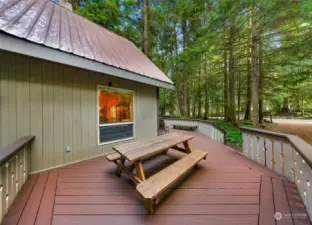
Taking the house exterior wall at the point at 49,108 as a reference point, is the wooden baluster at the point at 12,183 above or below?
below

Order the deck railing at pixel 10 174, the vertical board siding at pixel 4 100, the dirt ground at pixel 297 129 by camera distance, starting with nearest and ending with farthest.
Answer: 1. the deck railing at pixel 10 174
2. the vertical board siding at pixel 4 100
3. the dirt ground at pixel 297 129

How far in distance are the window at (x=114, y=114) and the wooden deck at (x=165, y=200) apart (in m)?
1.29

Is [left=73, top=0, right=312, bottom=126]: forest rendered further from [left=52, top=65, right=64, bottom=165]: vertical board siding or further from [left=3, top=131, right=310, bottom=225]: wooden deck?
[left=52, top=65, right=64, bottom=165]: vertical board siding

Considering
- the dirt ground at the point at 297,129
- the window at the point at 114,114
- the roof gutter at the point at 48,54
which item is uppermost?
the roof gutter at the point at 48,54

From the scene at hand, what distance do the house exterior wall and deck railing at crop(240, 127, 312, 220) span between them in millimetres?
3544

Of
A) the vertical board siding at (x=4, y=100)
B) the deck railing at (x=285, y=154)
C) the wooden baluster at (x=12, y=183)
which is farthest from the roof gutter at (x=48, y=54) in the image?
the deck railing at (x=285, y=154)

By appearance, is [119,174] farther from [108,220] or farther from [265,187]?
[265,187]

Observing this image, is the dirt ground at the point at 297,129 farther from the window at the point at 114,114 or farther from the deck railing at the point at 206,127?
the window at the point at 114,114

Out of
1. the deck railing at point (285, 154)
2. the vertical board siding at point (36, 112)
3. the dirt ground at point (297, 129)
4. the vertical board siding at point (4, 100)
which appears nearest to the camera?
the deck railing at point (285, 154)

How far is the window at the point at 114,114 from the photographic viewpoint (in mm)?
3725

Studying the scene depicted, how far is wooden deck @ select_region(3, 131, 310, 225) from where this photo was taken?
1.55 meters

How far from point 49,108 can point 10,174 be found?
4.70ft

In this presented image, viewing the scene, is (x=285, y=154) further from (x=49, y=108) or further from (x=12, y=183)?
(x=49, y=108)

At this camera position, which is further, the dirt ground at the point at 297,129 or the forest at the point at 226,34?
the dirt ground at the point at 297,129
